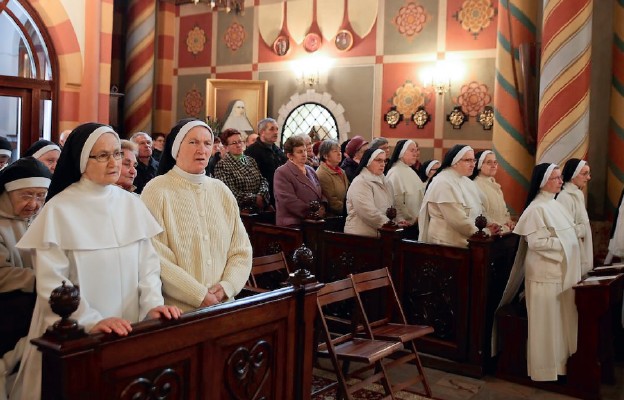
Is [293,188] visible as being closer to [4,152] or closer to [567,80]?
[4,152]

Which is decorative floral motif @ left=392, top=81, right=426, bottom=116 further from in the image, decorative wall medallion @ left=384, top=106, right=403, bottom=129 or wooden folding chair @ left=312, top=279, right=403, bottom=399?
wooden folding chair @ left=312, top=279, right=403, bottom=399

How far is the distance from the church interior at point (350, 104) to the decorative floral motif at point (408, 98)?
3 cm

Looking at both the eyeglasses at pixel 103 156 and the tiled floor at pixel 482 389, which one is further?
the tiled floor at pixel 482 389

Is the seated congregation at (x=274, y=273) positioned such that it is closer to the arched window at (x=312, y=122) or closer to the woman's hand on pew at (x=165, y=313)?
the woman's hand on pew at (x=165, y=313)

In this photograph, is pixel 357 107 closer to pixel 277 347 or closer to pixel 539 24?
pixel 539 24

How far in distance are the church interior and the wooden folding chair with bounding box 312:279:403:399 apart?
2.04 ft

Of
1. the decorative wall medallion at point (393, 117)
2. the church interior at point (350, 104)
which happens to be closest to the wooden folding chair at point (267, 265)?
the church interior at point (350, 104)

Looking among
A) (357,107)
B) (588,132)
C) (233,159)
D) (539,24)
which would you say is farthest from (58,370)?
(357,107)

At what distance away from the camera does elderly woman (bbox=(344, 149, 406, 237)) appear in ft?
19.9

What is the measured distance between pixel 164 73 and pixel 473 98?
7049mm

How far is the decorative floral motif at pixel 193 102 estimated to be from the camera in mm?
13672

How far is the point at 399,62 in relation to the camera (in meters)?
11.0

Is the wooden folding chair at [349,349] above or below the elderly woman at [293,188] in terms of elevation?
below

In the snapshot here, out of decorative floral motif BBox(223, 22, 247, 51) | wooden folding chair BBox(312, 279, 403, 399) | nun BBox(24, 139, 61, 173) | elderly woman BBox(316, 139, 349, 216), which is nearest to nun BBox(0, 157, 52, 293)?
nun BBox(24, 139, 61, 173)
